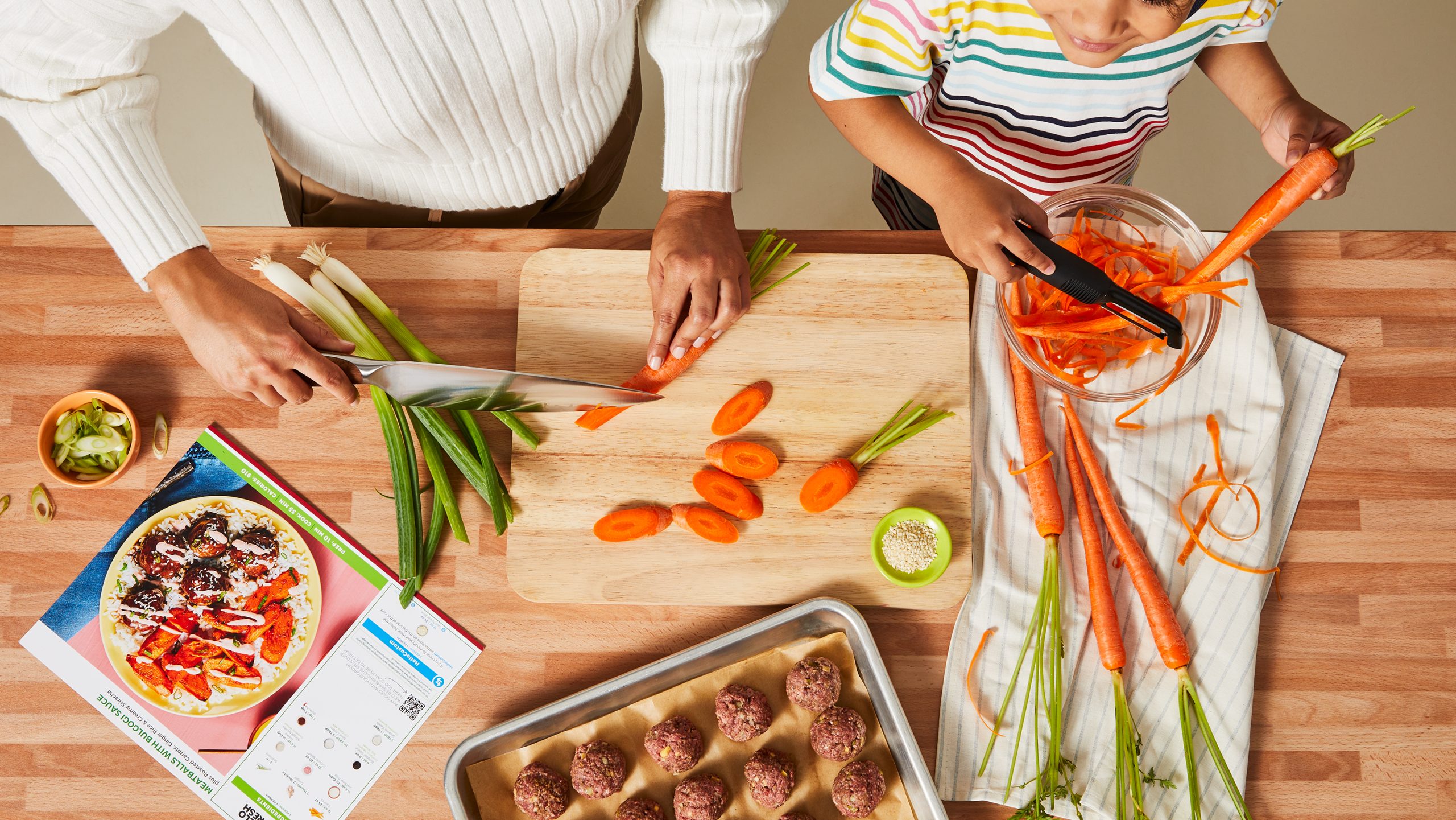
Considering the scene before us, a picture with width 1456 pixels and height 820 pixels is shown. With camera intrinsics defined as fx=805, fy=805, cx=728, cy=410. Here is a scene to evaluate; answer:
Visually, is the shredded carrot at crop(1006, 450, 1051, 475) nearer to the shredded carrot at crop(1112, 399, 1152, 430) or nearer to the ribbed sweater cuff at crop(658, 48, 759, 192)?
the shredded carrot at crop(1112, 399, 1152, 430)

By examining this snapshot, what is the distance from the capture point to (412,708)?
1376 mm

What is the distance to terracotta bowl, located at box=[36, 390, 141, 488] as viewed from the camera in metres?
1.37

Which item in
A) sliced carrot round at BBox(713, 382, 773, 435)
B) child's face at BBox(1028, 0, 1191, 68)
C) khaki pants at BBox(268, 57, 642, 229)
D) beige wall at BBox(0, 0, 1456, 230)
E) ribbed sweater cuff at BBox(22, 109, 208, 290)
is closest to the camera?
child's face at BBox(1028, 0, 1191, 68)

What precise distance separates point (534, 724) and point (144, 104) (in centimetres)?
113

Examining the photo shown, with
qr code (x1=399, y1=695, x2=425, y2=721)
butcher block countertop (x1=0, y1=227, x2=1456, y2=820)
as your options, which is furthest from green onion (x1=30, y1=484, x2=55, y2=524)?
qr code (x1=399, y1=695, x2=425, y2=721)

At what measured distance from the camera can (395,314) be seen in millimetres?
1462

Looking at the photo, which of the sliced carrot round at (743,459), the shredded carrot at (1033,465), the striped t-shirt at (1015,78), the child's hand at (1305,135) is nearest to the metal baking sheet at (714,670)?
the sliced carrot round at (743,459)

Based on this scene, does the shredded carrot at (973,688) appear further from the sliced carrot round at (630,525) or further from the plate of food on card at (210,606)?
the plate of food on card at (210,606)

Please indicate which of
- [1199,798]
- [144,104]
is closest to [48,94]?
[144,104]

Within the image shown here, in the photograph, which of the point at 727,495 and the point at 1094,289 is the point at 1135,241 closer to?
the point at 1094,289

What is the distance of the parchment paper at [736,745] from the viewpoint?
137 cm

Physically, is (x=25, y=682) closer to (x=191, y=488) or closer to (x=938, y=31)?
(x=191, y=488)

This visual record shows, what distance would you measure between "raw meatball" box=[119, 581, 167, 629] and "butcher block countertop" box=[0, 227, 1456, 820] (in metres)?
0.11

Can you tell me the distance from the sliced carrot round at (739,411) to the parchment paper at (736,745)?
15.3 inches
